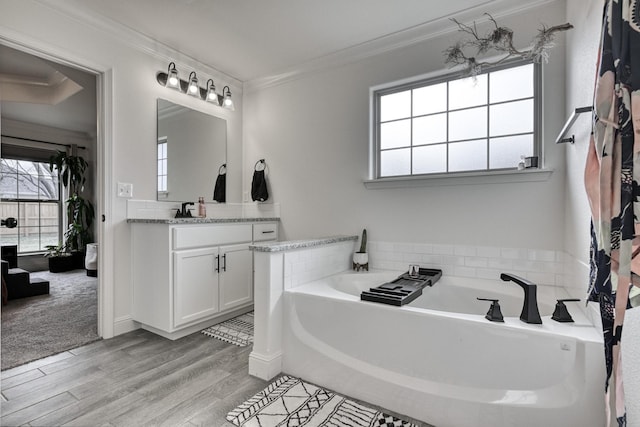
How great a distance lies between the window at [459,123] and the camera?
2.22 m

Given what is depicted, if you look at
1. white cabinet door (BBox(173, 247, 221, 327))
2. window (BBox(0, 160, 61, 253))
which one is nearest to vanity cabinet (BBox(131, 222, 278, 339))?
white cabinet door (BBox(173, 247, 221, 327))

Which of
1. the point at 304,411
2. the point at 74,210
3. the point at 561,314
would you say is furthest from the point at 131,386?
the point at 74,210

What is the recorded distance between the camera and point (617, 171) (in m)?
0.79

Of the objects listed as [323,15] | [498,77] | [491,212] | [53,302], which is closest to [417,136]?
[498,77]

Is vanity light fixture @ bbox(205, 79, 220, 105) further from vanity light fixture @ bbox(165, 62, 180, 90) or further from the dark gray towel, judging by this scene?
the dark gray towel

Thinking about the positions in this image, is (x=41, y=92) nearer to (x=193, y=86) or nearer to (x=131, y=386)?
(x=193, y=86)

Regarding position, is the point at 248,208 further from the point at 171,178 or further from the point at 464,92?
the point at 464,92

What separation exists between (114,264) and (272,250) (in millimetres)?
1458

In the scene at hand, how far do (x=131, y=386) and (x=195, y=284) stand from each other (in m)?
0.84

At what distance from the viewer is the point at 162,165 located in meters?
2.82

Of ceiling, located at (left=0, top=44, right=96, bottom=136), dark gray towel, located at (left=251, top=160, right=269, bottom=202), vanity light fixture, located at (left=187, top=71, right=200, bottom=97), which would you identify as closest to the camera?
vanity light fixture, located at (left=187, top=71, right=200, bottom=97)

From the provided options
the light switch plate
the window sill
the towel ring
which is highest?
the towel ring

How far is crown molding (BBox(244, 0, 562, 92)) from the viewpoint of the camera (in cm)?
219

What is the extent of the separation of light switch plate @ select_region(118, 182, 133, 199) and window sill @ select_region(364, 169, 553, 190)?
6.35 feet
